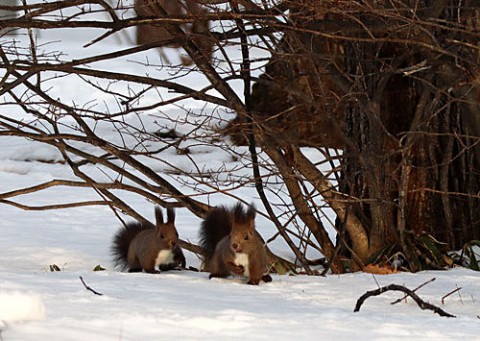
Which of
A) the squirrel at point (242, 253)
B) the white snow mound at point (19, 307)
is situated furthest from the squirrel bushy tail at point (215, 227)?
the white snow mound at point (19, 307)

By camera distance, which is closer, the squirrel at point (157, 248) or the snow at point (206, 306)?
the snow at point (206, 306)

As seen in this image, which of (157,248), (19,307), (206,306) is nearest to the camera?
(19,307)

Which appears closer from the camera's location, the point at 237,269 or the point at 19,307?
the point at 19,307

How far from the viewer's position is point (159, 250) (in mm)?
5773

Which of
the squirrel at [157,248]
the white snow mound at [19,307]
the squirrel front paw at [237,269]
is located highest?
the squirrel at [157,248]

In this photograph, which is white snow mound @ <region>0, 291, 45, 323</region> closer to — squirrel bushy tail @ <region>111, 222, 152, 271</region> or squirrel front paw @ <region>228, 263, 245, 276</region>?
squirrel front paw @ <region>228, 263, 245, 276</region>

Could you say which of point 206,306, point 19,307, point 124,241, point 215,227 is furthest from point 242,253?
point 19,307

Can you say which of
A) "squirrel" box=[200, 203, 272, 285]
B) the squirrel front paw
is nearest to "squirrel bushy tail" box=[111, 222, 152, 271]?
"squirrel" box=[200, 203, 272, 285]

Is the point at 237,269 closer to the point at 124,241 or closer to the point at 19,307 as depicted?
the point at 124,241

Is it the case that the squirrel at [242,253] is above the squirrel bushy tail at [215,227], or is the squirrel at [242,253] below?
below

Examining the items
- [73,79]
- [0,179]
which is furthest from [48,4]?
[73,79]

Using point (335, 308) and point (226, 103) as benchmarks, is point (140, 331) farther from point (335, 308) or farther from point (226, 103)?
point (226, 103)

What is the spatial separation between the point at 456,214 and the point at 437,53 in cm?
168

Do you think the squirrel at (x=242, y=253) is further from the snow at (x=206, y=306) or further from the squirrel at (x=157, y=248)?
the squirrel at (x=157, y=248)
